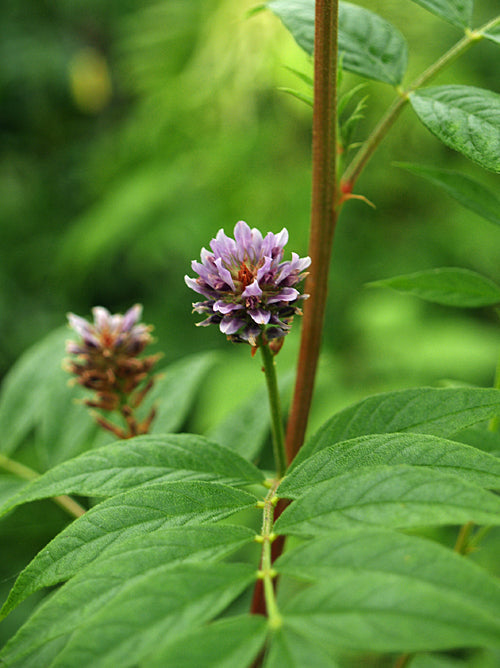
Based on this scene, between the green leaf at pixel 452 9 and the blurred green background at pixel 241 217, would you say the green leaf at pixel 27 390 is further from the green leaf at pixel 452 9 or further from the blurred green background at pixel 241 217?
the blurred green background at pixel 241 217

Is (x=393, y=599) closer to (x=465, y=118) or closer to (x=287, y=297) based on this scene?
(x=287, y=297)

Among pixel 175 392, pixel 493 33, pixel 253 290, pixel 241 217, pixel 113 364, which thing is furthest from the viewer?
Answer: pixel 241 217

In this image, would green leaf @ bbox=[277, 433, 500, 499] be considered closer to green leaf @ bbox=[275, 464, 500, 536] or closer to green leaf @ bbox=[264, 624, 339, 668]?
green leaf @ bbox=[275, 464, 500, 536]

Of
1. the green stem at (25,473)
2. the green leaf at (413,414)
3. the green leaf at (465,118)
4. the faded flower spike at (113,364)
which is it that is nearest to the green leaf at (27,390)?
the green stem at (25,473)

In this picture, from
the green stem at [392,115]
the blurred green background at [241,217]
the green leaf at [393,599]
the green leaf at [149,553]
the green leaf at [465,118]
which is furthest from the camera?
the blurred green background at [241,217]

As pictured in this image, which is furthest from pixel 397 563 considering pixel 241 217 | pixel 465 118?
pixel 241 217

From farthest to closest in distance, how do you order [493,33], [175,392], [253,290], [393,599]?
[175,392] → [493,33] → [253,290] → [393,599]

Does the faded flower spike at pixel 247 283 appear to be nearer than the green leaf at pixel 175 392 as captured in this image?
Yes
